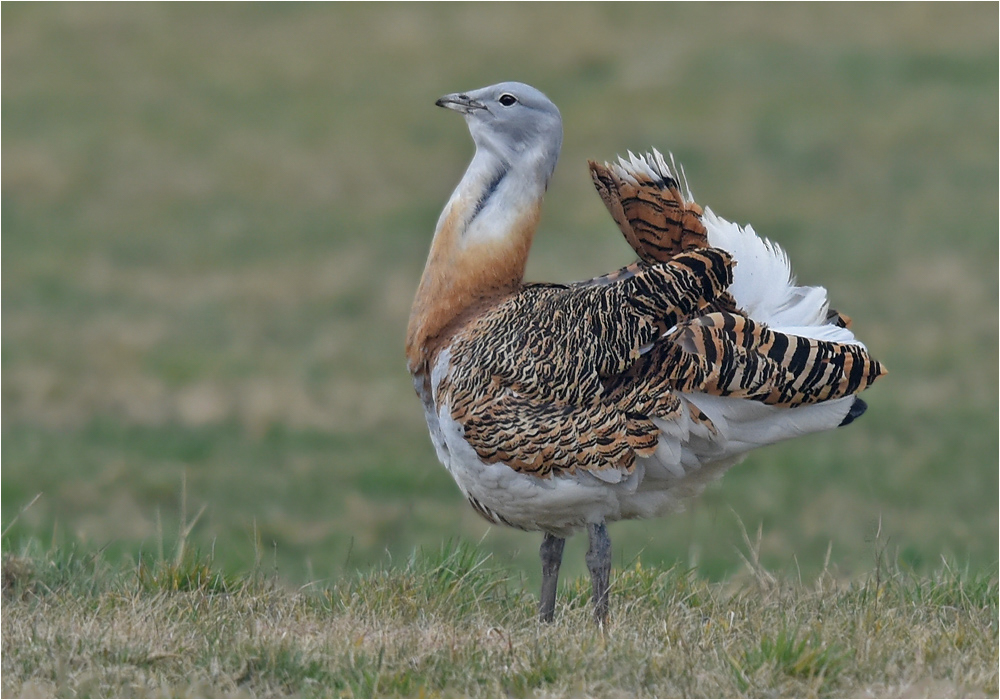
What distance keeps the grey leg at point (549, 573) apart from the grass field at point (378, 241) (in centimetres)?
35

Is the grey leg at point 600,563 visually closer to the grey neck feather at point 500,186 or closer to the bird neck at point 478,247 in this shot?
the bird neck at point 478,247

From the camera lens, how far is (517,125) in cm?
504

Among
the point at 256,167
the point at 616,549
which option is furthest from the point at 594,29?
the point at 616,549

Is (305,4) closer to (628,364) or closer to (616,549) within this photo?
(616,549)

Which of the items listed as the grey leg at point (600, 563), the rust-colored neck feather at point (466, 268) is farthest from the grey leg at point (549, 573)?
the rust-colored neck feather at point (466, 268)

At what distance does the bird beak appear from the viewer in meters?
5.09

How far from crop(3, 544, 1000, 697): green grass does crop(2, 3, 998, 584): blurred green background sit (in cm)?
61

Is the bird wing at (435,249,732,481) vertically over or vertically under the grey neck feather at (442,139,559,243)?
under

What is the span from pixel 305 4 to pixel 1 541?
17.4 meters

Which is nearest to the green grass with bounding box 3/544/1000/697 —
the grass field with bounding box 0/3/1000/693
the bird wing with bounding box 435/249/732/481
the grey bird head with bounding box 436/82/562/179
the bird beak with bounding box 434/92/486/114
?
the grass field with bounding box 0/3/1000/693

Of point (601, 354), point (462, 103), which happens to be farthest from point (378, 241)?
point (601, 354)

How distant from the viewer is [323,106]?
762 inches

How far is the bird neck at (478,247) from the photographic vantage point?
4941 mm

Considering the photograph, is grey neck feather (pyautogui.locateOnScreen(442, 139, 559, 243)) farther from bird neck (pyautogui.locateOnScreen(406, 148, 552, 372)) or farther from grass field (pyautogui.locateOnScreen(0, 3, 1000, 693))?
grass field (pyautogui.locateOnScreen(0, 3, 1000, 693))
